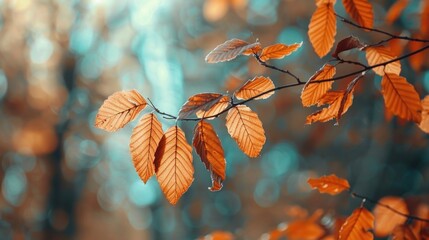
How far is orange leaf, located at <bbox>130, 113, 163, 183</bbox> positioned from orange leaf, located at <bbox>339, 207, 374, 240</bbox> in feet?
1.15

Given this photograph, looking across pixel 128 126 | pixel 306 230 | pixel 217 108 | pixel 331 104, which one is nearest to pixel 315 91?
pixel 331 104

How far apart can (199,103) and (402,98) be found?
287mm

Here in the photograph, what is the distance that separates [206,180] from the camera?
5.70m

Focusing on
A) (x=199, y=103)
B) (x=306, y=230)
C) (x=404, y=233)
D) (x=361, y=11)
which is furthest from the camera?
(x=306, y=230)

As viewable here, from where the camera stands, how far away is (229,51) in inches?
24.8

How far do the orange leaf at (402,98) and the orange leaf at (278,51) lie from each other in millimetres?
141

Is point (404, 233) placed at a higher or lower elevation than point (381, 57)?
lower

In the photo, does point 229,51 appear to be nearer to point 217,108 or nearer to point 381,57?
point 217,108

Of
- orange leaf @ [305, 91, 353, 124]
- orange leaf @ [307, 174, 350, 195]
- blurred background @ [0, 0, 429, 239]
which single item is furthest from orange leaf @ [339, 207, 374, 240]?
blurred background @ [0, 0, 429, 239]

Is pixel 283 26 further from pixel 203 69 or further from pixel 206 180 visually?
pixel 206 180

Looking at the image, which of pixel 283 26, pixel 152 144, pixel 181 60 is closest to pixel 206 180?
pixel 181 60

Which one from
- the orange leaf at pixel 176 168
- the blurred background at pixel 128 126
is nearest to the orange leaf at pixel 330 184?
the orange leaf at pixel 176 168

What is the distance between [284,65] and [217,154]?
3045mm

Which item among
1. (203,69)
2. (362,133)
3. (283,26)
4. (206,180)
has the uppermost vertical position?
(283,26)
